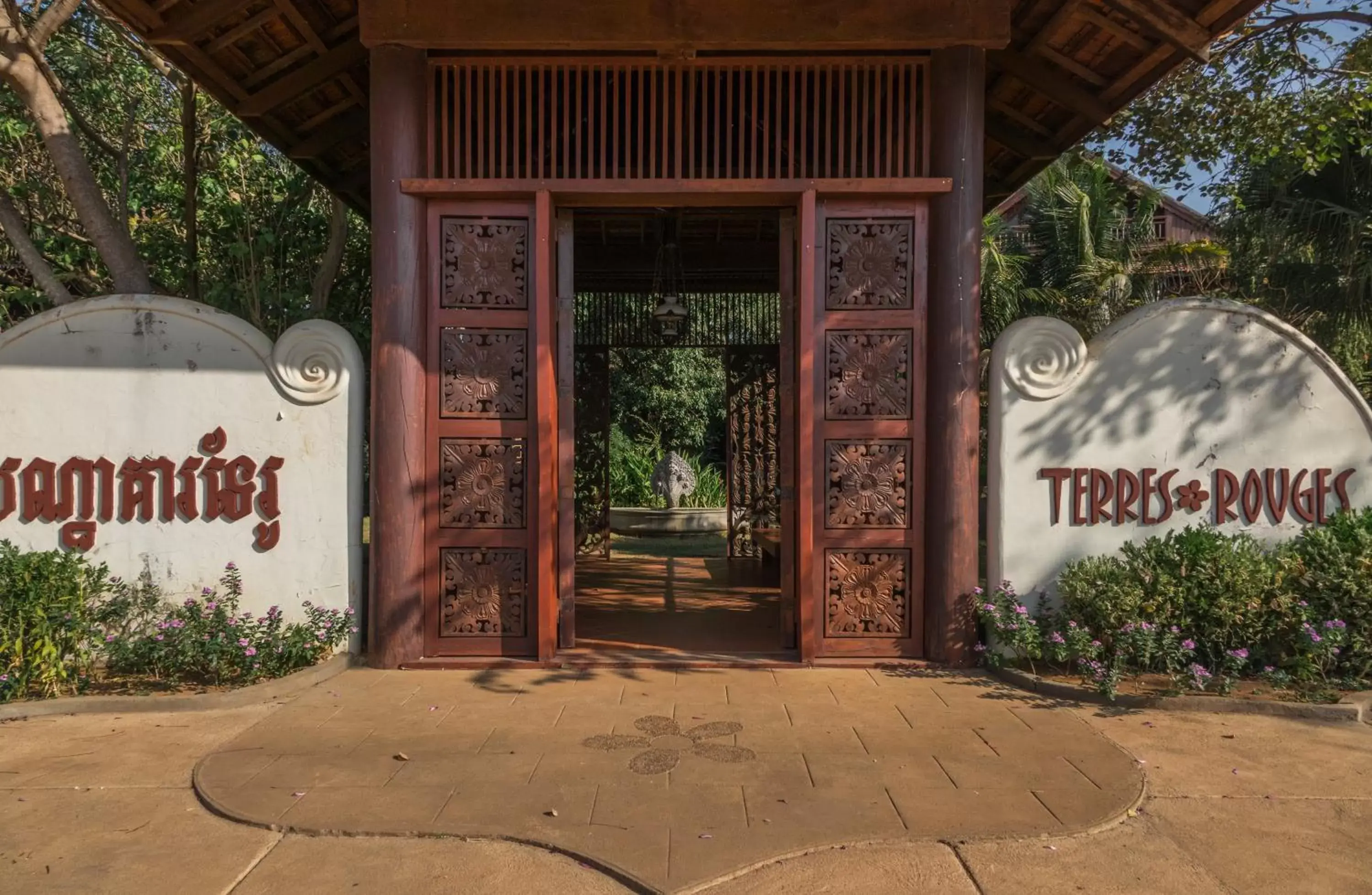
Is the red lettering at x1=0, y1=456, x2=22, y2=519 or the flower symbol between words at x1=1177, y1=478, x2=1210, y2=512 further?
the flower symbol between words at x1=1177, y1=478, x2=1210, y2=512

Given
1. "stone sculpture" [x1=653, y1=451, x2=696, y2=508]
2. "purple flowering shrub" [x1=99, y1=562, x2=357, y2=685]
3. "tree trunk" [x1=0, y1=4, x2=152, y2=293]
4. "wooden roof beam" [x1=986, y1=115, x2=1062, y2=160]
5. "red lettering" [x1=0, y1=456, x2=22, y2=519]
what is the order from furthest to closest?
"stone sculpture" [x1=653, y1=451, x2=696, y2=508]
"wooden roof beam" [x1=986, y1=115, x2=1062, y2=160]
"tree trunk" [x1=0, y1=4, x2=152, y2=293]
"red lettering" [x1=0, y1=456, x2=22, y2=519]
"purple flowering shrub" [x1=99, y1=562, x2=357, y2=685]

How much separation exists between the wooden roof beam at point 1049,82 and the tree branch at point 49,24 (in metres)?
6.60

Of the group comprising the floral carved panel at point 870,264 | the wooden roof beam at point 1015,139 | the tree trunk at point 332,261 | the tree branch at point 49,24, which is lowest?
the floral carved panel at point 870,264

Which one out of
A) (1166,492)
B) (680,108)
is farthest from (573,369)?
(1166,492)

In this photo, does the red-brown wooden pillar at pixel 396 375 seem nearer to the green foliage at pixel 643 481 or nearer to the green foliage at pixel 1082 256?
the green foliage at pixel 1082 256

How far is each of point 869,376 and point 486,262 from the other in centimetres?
252

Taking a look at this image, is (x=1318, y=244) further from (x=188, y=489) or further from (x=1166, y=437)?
(x=188, y=489)

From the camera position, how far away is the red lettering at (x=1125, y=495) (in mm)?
5914

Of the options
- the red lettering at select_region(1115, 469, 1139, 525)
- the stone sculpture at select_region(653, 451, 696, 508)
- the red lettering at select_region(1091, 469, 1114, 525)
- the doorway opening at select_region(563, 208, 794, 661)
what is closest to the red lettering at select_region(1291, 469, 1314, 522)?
the red lettering at select_region(1115, 469, 1139, 525)

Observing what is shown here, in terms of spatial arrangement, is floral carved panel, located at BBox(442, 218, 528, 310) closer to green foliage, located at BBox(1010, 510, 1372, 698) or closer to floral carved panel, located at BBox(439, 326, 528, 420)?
floral carved panel, located at BBox(439, 326, 528, 420)

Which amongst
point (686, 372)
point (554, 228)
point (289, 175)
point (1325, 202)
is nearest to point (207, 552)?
point (554, 228)

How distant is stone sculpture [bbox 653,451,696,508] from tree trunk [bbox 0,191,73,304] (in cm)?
1186

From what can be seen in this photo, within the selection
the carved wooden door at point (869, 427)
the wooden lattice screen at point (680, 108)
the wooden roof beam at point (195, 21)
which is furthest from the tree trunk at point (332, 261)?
the carved wooden door at point (869, 427)

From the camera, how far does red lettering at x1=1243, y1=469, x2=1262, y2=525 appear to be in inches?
232
